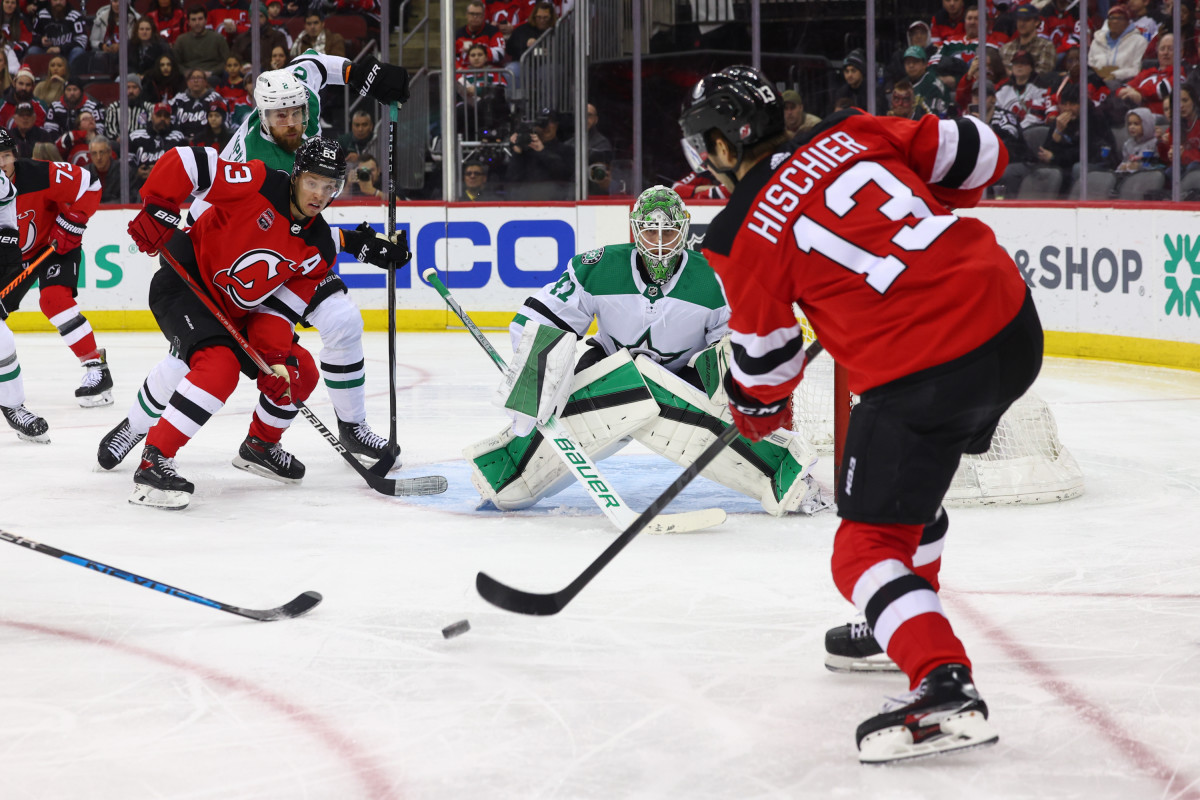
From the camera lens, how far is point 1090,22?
7.17 meters

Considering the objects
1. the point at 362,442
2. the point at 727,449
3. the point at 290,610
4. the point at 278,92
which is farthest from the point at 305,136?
the point at 290,610

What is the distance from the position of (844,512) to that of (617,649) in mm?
658

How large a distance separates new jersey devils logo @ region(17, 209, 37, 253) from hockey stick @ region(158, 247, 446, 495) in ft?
7.23

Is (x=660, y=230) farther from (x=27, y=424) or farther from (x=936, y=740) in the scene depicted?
(x=27, y=424)

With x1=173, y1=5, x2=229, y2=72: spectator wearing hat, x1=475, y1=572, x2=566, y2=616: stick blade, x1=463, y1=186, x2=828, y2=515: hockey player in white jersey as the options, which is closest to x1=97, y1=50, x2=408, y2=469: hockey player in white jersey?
x1=463, y1=186, x2=828, y2=515: hockey player in white jersey

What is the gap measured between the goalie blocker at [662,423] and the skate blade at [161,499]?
33.6 inches

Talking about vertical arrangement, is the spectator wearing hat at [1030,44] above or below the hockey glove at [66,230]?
above

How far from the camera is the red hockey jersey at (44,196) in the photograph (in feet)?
18.4

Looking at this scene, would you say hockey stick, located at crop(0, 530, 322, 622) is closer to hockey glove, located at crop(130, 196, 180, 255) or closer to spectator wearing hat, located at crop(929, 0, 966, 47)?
hockey glove, located at crop(130, 196, 180, 255)

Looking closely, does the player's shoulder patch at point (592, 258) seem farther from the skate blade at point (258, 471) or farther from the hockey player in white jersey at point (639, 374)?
the skate blade at point (258, 471)

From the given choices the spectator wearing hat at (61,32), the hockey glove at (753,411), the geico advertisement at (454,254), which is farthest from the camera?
the spectator wearing hat at (61,32)

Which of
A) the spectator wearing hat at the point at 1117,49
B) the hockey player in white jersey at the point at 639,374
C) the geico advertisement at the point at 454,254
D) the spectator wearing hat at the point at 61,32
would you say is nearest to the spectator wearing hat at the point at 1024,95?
the spectator wearing hat at the point at 1117,49

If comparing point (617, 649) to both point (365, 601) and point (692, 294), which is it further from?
point (692, 294)

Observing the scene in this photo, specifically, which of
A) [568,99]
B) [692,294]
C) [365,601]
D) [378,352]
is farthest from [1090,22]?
[365,601]
